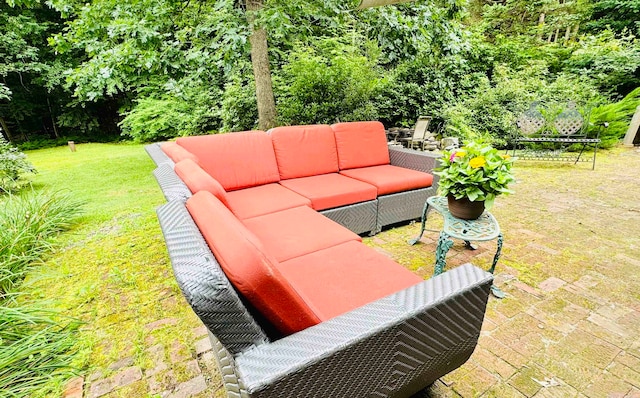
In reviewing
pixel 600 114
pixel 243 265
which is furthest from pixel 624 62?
pixel 243 265

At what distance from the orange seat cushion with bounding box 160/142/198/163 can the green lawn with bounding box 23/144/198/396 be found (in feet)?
2.94

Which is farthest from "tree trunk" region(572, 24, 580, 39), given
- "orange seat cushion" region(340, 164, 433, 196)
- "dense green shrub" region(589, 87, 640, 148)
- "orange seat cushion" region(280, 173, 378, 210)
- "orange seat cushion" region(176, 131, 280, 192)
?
"orange seat cushion" region(176, 131, 280, 192)

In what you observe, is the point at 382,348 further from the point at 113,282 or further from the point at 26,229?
the point at 26,229

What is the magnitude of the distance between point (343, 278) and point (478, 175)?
45.4 inches

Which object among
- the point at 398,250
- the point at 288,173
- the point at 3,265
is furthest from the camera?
the point at 288,173

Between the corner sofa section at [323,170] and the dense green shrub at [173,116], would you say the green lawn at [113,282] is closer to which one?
the corner sofa section at [323,170]

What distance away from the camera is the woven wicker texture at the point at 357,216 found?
2.70 meters

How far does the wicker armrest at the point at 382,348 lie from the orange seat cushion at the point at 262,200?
1.53m

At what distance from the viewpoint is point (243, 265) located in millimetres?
846

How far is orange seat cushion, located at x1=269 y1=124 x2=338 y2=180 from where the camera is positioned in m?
3.09

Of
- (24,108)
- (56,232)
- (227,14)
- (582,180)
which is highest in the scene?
(227,14)

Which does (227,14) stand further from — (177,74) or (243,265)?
(243,265)

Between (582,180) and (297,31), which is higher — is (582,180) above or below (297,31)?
below

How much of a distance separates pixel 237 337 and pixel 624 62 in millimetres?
10365
